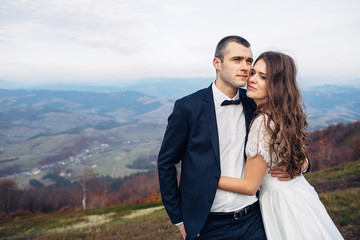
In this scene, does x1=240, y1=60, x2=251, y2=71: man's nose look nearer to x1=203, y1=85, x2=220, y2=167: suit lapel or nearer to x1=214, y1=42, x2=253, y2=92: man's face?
Answer: x1=214, y1=42, x2=253, y2=92: man's face

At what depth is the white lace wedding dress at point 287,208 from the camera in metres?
2.85

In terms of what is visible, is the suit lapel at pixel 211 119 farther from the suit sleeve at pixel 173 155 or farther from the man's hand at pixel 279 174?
A: the man's hand at pixel 279 174

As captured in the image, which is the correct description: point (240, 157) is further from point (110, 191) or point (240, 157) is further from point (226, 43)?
point (110, 191)

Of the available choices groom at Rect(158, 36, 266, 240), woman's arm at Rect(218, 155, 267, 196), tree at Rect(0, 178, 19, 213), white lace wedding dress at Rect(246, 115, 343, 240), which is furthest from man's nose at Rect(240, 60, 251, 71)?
tree at Rect(0, 178, 19, 213)

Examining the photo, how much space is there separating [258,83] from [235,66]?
378 mm

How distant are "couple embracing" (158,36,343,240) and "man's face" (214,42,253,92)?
0.01 m

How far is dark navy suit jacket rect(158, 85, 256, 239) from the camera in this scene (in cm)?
286

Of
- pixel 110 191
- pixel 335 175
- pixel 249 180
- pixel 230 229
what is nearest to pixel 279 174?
pixel 249 180

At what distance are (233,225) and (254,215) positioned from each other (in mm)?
388

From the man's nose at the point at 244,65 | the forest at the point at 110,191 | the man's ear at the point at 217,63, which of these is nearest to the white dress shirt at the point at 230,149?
the man's ear at the point at 217,63

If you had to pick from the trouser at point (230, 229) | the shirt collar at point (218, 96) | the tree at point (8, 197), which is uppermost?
the shirt collar at point (218, 96)

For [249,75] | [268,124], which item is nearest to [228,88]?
[249,75]

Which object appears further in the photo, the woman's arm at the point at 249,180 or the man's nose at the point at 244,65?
the man's nose at the point at 244,65

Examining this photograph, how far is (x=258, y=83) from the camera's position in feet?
10.3
